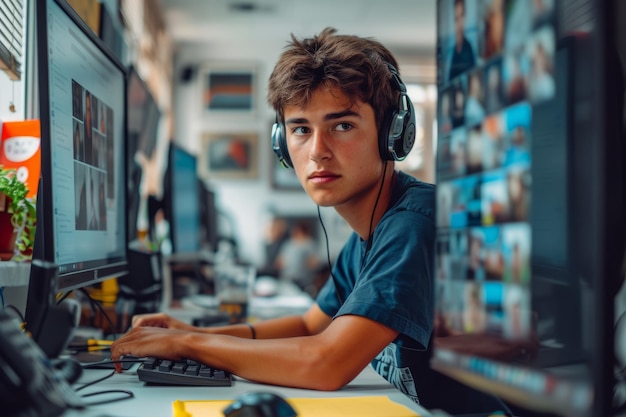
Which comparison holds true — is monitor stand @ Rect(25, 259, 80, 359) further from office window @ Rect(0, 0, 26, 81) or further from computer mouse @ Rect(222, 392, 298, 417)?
office window @ Rect(0, 0, 26, 81)

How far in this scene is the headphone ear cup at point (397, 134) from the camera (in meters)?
1.07

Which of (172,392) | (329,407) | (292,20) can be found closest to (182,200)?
(172,392)

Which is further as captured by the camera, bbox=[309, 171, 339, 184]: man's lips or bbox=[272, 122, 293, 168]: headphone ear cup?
bbox=[272, 122, 293, 168]: headphone ear cup

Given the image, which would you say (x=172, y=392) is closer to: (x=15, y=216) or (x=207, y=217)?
(x=15, y=216)

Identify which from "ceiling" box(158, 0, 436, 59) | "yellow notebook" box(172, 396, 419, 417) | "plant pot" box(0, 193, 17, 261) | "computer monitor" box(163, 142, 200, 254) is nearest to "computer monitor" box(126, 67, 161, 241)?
"computer monitor" box(163, 142, 200, 254)

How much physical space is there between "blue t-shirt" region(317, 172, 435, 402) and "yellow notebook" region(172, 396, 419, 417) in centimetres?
12

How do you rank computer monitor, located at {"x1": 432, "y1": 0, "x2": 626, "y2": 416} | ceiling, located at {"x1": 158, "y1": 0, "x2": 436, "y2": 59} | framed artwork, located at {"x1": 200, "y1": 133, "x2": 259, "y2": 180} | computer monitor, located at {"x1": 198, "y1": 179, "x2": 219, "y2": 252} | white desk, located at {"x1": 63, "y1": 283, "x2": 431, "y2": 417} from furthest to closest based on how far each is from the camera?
framed artwork, located at {"x1": 200, "y1": 133, "x2": 259, "y2": 180} → ceiling, located at {"x1": 158, "y1": 0, "x2": 436, "y2": 59} → computer monitor, located at {"x1": 198, "y1": 179, "x2": 219, "y2": 252} → white desk, located at {"x1": 63, "y1": 283, "x2": 431, "y2": 417} → computer monitor, located at {"x1": 432, "y1": 0, "x2": 626, "y2": 416}

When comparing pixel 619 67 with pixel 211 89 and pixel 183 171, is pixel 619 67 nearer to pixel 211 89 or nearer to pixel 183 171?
pixel 183 171

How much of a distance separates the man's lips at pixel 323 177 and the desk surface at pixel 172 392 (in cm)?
35

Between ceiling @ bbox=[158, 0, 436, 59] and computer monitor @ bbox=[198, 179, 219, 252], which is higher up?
ceiling @ bbox=[158, 0, 436, 59]

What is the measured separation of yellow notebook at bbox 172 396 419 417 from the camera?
2.25 feet

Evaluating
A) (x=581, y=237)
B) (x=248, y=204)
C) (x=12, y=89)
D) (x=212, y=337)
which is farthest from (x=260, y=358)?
(x=248, y=204)

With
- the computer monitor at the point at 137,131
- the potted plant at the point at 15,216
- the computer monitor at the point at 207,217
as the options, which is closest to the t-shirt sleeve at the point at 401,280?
the potted plant at the point at 15,216

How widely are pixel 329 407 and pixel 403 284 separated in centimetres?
22
